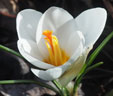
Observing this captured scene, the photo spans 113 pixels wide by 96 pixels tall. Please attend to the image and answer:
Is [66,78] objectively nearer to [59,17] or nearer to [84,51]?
[84,51]

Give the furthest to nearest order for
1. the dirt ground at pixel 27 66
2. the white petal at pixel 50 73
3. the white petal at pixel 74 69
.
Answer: the dirt ground at pixel 27 66, the white petal at pixel 74 69, the white petal at pixel 50 73

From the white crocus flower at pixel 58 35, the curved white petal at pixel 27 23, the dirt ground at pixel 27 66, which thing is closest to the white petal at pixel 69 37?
the white crocus flower at pixel 58 35

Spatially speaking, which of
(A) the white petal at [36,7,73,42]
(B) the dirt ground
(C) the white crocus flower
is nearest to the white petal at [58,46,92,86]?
(C) the white crocus flower

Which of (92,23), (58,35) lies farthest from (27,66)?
(92,23)

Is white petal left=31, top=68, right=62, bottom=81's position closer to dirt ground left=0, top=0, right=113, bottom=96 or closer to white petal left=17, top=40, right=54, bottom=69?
white petal left=17, top=40, right=54, bottom=69

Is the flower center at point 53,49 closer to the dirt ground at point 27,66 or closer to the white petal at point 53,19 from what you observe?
the white petal at point 53,19

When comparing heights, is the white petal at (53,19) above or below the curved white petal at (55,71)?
above

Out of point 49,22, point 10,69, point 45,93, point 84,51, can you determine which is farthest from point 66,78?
point 10,69
